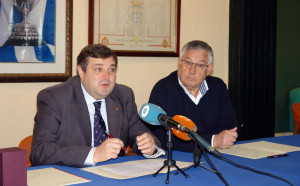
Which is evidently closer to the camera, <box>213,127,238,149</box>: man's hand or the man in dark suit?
the man in dark suit

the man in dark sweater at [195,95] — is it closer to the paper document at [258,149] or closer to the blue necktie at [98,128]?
the paper document at [258,149]

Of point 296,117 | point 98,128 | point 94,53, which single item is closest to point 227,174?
point 98,128

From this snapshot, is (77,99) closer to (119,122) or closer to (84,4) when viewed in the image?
(119,122)

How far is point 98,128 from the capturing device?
276 centimetres

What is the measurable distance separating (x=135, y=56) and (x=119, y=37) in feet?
0.82

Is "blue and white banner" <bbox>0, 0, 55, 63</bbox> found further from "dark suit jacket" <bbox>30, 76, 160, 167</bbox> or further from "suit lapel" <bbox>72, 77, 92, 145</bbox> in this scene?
"suit lapel" <bbox>72, 77, 92, 145</bbox>

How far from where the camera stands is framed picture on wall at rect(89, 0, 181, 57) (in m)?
3.75

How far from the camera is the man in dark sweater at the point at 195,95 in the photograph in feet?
10.6

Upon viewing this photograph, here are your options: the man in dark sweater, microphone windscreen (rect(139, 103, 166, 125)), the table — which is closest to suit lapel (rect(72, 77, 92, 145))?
the table

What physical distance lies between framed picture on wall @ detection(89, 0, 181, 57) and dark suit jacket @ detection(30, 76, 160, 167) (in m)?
0.94

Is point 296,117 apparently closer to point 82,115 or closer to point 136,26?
point 136,26

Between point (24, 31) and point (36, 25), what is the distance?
4.5 inches

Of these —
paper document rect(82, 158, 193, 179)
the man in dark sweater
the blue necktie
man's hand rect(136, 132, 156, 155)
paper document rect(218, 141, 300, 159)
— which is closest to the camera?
paper document rect(82, 158, 193, 179)

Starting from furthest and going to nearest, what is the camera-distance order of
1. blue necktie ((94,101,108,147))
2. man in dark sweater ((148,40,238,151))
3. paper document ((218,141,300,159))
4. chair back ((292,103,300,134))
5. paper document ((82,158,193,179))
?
1. chair back ((292,103,300,134))
2. man in dark sweater ((148,40,238,151))
3. blue necktie ((94,101,108,147))
4. paper document ((218,141,300,159))
5. paper document ((82,158,193,179))
